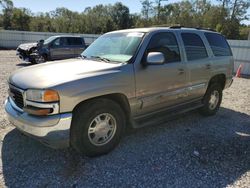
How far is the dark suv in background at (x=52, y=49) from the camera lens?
13445 millimetres

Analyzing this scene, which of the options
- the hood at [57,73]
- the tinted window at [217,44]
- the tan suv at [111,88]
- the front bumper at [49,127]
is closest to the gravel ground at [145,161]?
the tan suv at [111,88]

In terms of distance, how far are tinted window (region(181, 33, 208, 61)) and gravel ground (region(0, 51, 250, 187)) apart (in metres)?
1.49

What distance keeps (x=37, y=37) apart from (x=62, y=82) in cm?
2396

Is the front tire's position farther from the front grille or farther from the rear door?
the rear door

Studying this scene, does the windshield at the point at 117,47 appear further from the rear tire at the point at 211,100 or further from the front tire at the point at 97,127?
the rear tire at the point at 211,100

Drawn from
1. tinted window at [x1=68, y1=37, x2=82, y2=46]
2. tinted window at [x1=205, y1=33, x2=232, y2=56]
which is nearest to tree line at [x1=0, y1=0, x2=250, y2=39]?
tinted window at [x1=68, y1=37, x2=82, y2=46]

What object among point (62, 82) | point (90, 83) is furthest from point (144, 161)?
point (62, 82)

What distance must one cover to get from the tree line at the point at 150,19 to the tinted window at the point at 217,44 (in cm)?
3038

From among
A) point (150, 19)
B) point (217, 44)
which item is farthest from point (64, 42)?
point (150, 19)

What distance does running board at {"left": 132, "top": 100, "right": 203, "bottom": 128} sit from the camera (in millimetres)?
4074

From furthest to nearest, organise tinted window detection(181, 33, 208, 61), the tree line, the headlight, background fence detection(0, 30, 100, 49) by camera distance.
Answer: the tree line < background fence detection(0, 30, 100, 49) < tinted window detection(181, 33, 208, 61) < the headlight

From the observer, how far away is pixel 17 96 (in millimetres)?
3512

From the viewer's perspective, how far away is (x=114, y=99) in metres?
3.75

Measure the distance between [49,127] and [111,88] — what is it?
101 centimetres
